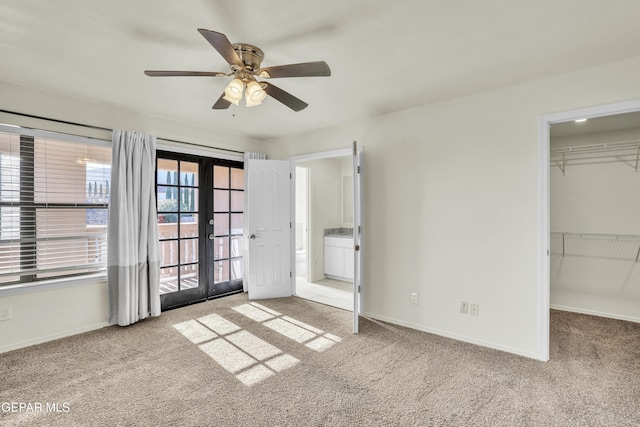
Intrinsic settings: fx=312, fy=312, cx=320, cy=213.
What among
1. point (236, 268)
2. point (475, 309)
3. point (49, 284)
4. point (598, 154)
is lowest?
Answer: point (475, 309)

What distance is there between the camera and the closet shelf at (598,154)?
3.67 meters

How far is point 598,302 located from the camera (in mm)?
3910

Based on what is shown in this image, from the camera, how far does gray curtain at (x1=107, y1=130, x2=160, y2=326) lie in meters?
3.41

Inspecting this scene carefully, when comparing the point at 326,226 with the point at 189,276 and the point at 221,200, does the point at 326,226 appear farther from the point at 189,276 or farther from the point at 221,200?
the point at 189,276

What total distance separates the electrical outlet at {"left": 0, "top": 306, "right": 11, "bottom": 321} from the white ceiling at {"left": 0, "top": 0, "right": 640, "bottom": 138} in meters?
2.07

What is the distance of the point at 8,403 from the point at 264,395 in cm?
170

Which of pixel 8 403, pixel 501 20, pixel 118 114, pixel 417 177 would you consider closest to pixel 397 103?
pixel 417 177

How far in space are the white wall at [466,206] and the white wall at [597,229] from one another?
1921mm

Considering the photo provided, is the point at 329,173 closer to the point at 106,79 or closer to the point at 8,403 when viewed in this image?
the point at 106,79

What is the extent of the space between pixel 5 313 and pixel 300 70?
134 inches

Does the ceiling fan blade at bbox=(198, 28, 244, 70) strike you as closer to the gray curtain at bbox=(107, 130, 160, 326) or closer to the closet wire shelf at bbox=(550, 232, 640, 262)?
the gray curtain at bbox=(107, 130, 160, 326)

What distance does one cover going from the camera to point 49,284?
10.1 ft

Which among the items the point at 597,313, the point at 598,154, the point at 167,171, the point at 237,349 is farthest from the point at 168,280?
the point at 598,154

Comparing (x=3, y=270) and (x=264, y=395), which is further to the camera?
(x=3, y=270)
